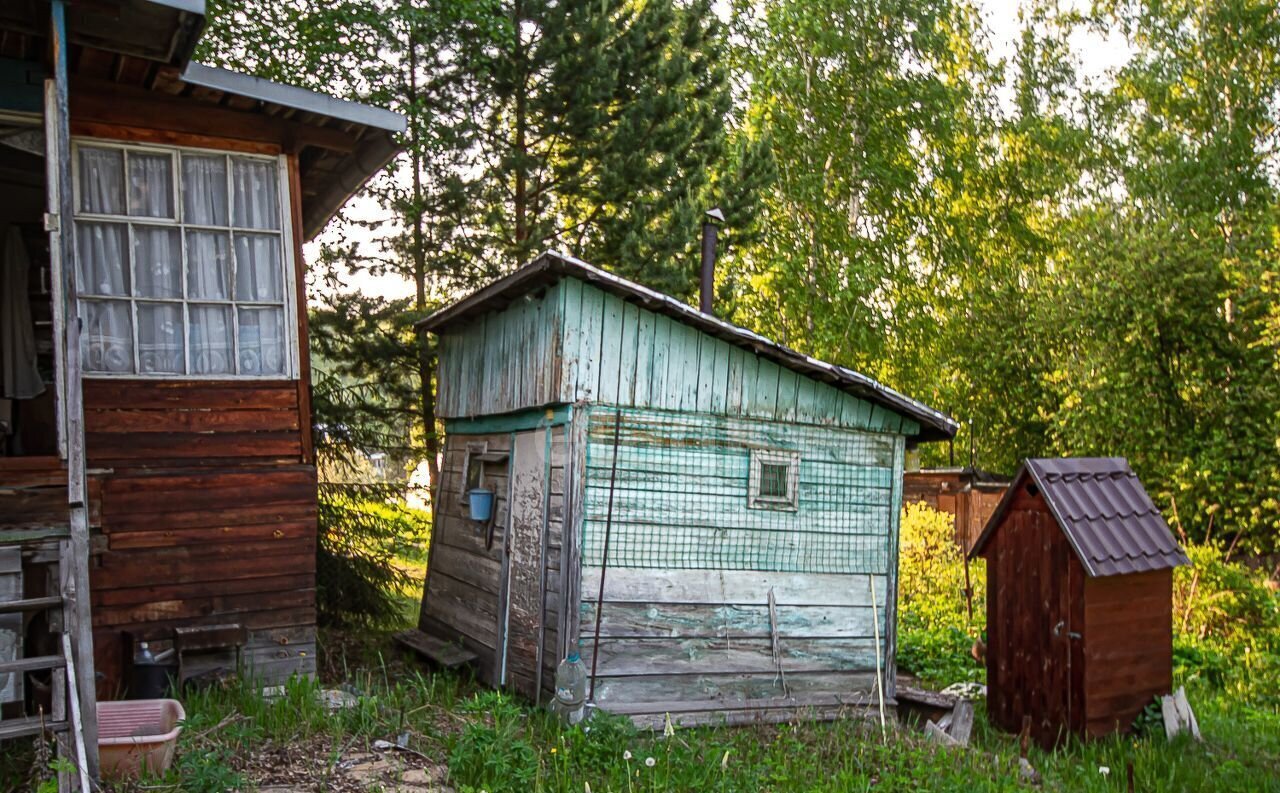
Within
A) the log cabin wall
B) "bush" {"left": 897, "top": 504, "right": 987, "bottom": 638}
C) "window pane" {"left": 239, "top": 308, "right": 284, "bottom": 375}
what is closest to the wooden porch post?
the log cabin wall

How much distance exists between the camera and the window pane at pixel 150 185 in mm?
7414

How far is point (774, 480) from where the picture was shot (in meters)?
9.63

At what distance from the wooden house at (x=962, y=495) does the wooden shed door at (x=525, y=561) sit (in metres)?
11.0

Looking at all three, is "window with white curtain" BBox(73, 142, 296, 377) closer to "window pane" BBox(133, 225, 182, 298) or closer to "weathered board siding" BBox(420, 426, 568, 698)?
"window pane" BBox(133, 225, 182, 298)

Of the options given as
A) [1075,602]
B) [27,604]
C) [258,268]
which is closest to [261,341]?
[258,268]

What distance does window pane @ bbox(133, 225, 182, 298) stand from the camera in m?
7.41

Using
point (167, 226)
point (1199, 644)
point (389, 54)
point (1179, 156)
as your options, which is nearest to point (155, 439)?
point (167, 226)

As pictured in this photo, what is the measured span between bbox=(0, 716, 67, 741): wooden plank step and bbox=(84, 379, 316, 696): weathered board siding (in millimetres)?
1892

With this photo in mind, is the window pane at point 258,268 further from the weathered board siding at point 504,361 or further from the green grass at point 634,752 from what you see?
the green grass at point 634,752

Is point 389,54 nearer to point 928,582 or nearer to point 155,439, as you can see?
point 155,439

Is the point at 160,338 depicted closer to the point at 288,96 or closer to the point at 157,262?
the point at 157,262

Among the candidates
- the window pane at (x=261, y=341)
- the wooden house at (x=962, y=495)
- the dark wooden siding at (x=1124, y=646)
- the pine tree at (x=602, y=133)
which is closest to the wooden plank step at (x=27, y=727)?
the window pane at (x=261, y=341)

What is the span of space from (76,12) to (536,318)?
4.21 m

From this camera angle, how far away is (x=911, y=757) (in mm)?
7965
